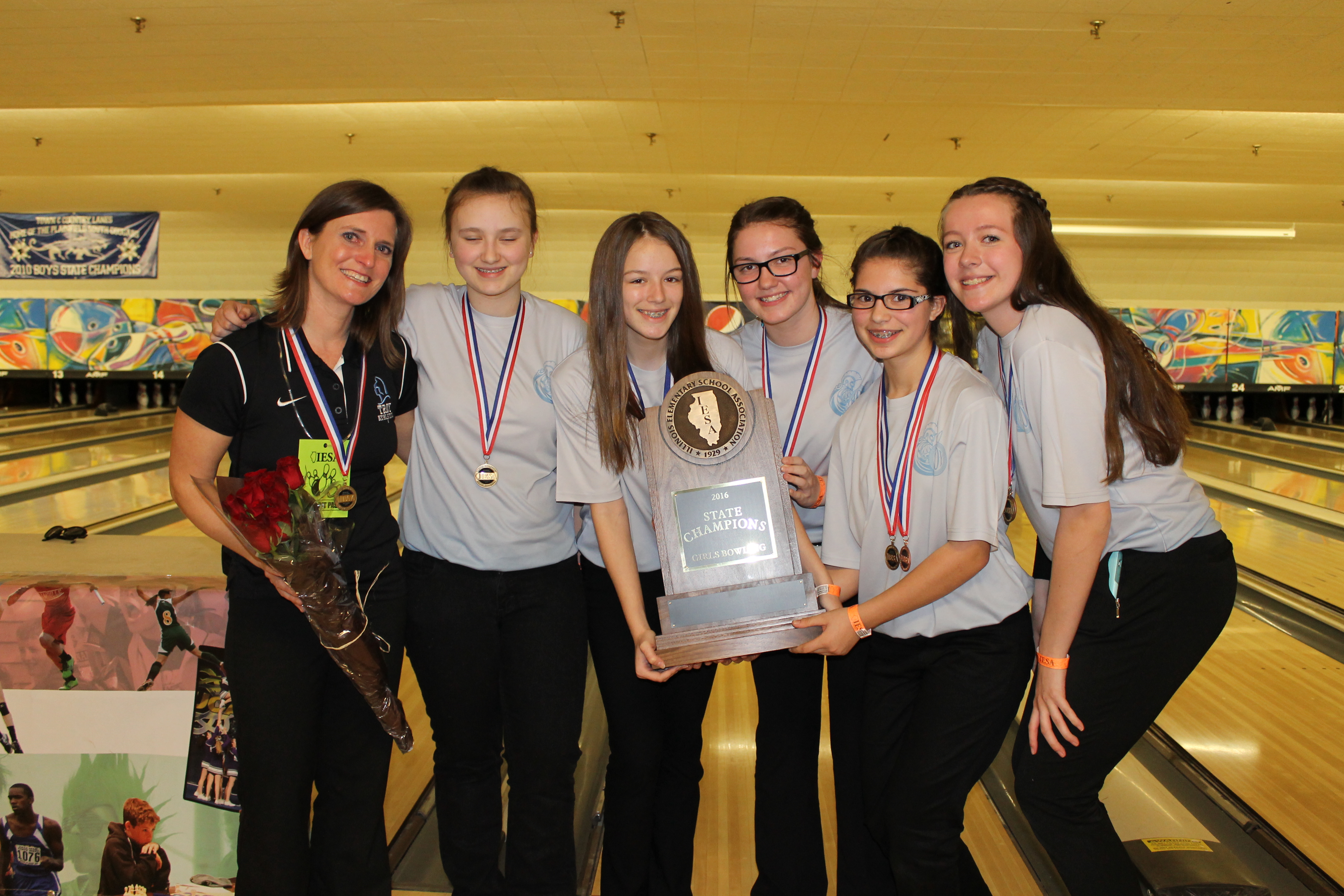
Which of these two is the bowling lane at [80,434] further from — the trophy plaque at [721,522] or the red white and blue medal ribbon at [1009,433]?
the red white and blue medal ribbon at [1009,433]

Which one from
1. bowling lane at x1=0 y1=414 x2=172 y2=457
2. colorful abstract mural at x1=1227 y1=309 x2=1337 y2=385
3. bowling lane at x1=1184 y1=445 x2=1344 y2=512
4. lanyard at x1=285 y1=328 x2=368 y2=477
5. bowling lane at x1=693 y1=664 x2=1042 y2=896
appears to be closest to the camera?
lanyard at x1=285 y1=328 x2=368 y2=477

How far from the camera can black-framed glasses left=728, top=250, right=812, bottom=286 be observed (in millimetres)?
1579

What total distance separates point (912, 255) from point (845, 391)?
31 centimetres

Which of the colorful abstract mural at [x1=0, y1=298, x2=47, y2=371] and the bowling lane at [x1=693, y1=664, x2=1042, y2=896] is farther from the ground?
the colorful abstract mural at [x1=0, y1=298, x2=47, y2=371]

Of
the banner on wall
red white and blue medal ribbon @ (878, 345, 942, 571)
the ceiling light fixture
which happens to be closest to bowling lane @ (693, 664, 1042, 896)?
red white and blue medal ribbon @ (878, 345, 942, 571)

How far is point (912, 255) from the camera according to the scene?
146 centimetres

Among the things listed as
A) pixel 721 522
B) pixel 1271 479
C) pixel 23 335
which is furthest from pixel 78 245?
pixel 1271 479

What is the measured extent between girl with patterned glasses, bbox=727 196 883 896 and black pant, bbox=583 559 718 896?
5.3 inches

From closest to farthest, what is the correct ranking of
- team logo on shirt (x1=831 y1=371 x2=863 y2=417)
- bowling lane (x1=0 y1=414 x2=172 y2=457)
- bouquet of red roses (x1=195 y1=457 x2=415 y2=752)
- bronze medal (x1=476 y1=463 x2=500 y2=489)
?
bouquet of red roses (x1=195 y1=457 x2=415 y2=752) < bronze medal (x1=476 y1=463 x2=500 y2=489) < team logo on shirt (x1=831 y1=371 x2=863 y2=417) < bowling lane (x1=0 y1=414 x2=172 y2=457)

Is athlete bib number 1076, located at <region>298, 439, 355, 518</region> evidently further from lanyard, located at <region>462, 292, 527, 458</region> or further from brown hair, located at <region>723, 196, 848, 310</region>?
brown hair, located at <region>723, 196, 848, 310</region>

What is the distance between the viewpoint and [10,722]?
5.51 ft

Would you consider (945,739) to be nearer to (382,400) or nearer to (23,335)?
(382,400)

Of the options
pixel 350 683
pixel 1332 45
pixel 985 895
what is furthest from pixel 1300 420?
pixel 350 683

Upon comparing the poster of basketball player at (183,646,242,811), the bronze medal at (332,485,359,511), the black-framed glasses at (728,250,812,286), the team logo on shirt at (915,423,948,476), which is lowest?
the poster of basketball player at (183,646,242,811)
